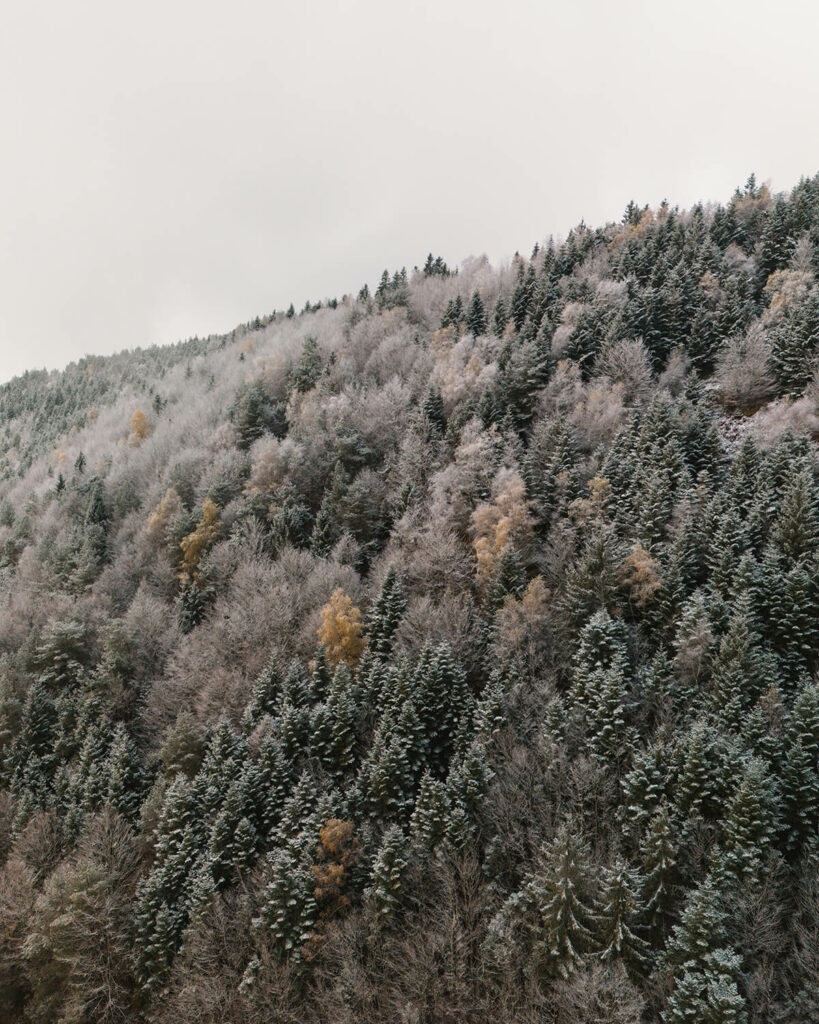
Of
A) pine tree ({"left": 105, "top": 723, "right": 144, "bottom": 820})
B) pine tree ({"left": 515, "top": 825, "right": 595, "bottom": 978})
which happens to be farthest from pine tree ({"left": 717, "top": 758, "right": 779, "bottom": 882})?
pine tree ({"left": 105, "top": 723, "right": 144, "bottom": 820})

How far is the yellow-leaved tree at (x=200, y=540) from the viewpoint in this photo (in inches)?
2132

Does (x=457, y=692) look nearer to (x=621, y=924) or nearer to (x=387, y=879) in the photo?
(x=387, y=879)

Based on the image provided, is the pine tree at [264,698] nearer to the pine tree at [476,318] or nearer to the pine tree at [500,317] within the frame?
the pine tree at [500,317]

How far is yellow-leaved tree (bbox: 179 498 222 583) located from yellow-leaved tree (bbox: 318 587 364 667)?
20.3 metres

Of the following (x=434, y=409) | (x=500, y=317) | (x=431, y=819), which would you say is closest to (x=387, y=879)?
(x=431, y=819)

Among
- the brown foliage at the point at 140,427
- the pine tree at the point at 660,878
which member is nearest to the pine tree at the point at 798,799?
the pine tree at the point at 660,878

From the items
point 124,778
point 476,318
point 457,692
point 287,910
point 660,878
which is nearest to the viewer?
point 660,878

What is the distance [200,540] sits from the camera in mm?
54531

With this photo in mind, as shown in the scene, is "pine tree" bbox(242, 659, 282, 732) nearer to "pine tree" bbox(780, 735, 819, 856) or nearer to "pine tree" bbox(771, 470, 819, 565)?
"pine tree" bbox(780, 735, 819, 856)


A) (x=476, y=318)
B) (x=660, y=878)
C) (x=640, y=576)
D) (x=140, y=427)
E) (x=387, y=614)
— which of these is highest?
(x=476, y=318)

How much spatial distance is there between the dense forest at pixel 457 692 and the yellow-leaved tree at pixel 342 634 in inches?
9.0

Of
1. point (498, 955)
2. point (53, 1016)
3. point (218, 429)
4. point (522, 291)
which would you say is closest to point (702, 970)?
point (498, 955)

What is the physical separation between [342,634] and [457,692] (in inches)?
416

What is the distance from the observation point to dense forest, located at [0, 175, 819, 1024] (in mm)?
20547
